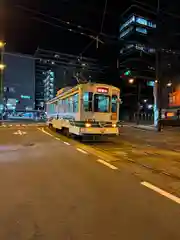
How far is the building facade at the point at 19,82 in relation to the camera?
118 metres

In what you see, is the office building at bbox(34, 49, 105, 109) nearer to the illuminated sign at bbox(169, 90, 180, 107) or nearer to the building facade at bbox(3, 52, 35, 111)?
the building facade at bbox(3, 52, 35, 111)

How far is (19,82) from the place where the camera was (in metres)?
124

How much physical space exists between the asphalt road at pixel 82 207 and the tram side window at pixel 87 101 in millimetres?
8448

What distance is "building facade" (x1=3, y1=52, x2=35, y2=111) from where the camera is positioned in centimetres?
11838

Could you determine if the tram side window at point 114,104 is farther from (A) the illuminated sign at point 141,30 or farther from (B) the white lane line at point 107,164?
(A) the illuminated sign at point 141,30

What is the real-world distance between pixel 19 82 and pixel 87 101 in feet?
369

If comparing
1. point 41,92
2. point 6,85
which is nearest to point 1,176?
point 6,85

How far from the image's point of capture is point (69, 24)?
21.9 m

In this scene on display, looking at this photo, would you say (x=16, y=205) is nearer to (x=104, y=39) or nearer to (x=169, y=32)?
(x=104, y=39)

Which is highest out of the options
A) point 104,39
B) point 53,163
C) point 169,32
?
point 169,32

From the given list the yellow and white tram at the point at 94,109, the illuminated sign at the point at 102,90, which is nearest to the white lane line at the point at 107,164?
the yellow and white tram at the point at 94,109

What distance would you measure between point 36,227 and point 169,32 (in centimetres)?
3780

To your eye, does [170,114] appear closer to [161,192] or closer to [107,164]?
[107,164]

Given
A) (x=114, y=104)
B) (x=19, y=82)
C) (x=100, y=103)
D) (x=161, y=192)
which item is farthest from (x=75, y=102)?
(x=19, y=82)
